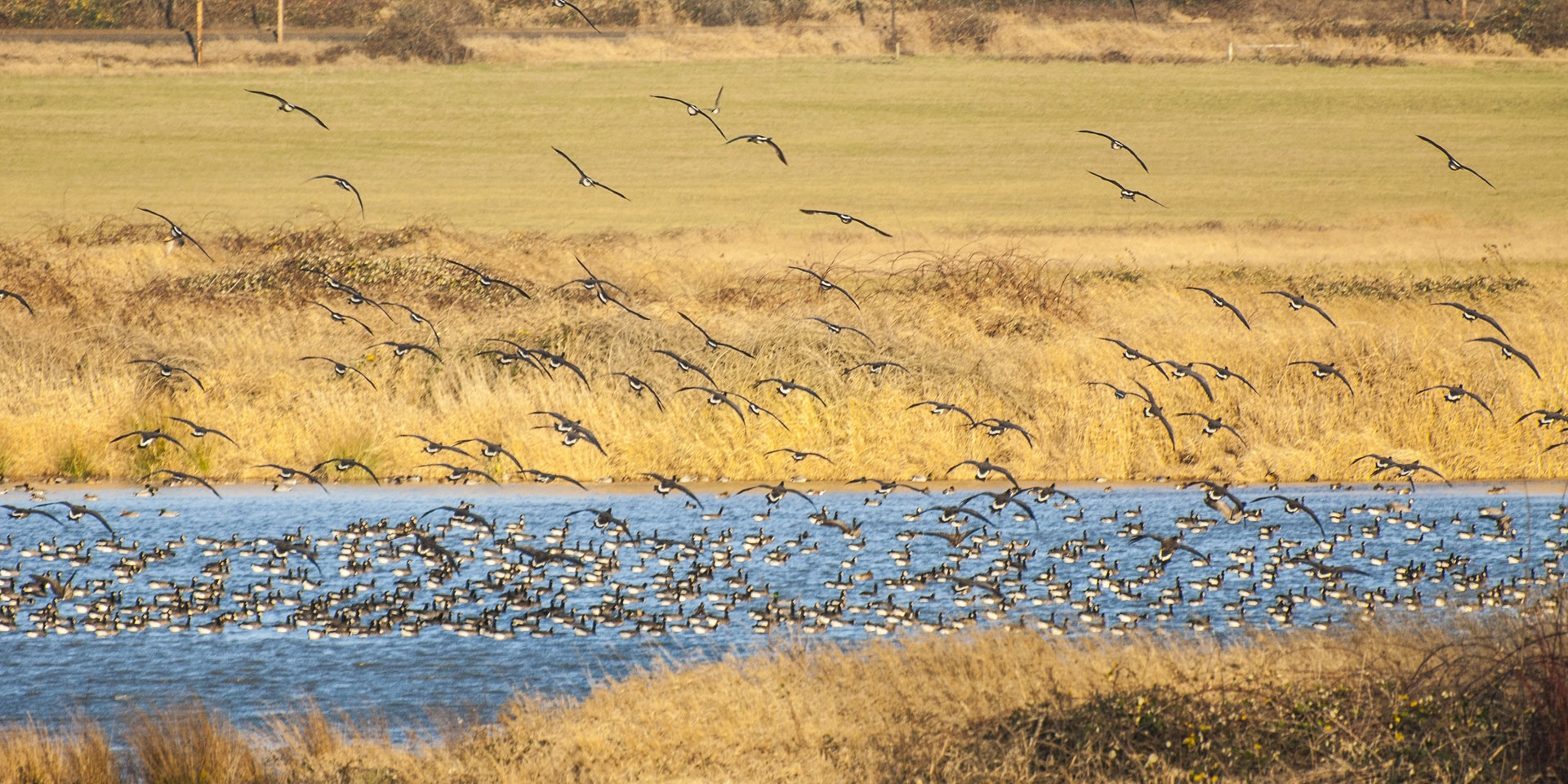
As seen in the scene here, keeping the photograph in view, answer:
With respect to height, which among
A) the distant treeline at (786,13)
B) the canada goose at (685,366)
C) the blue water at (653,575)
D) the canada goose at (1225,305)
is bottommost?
the blue water at (653,575)

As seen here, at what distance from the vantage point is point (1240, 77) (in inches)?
3989

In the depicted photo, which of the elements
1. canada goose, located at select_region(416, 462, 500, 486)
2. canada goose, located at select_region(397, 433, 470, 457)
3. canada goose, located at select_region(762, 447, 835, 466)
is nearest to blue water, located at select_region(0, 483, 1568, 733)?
canada goose, located at select_region(416, 462, 500, 486)

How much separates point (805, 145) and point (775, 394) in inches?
2376

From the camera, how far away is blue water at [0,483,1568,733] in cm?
1970

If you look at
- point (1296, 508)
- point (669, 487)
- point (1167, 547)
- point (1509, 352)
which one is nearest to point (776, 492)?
point (669, 487)

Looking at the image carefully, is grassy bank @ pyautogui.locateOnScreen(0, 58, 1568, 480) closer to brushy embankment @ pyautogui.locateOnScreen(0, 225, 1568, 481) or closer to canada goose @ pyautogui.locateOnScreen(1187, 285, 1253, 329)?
brushy embankment @ pyautogui.locateOnScreen(0, 225, 1568, 481)

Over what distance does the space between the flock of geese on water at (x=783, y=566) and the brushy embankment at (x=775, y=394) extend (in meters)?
0.81

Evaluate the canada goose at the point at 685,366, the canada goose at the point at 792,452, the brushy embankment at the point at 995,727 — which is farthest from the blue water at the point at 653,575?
the canada goose at the point at 685,366

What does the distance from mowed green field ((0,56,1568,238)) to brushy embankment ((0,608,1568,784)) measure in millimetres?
55022

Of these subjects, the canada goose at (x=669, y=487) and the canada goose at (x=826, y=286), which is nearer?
the canada goose at (x=669, y=487)

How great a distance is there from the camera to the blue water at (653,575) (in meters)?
19.7

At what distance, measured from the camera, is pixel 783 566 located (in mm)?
25500

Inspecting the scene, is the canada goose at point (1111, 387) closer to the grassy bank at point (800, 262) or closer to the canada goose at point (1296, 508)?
the grassy bank at point (800, 262)

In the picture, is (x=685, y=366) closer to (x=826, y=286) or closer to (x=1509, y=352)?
(x=826, y=286)
